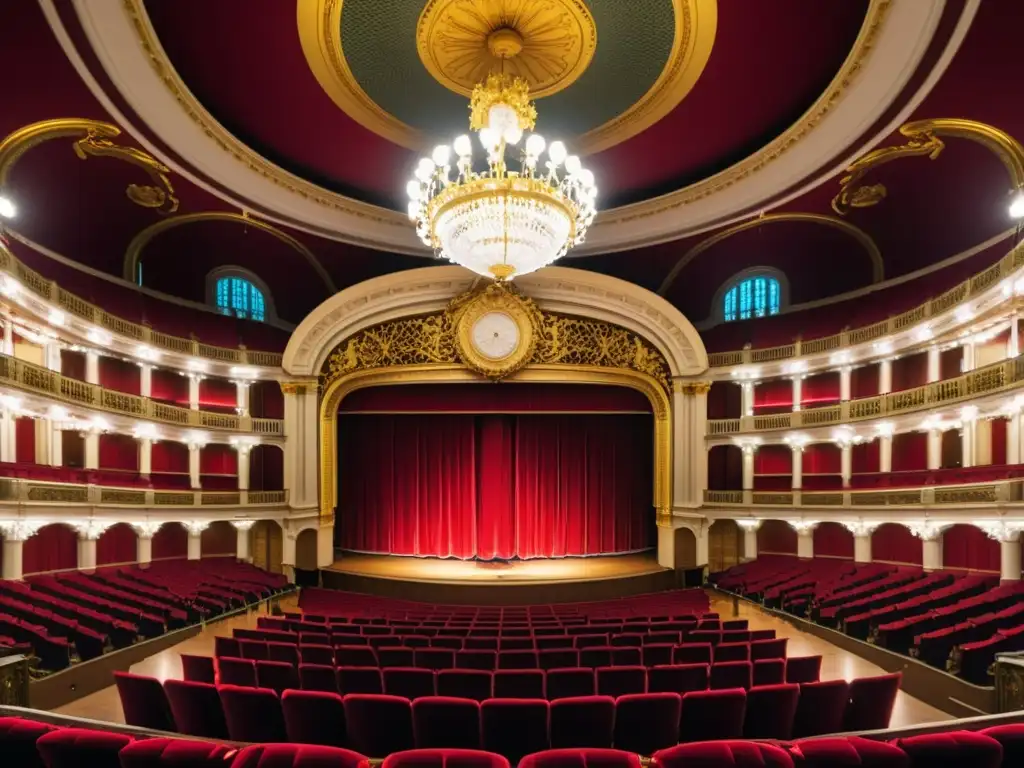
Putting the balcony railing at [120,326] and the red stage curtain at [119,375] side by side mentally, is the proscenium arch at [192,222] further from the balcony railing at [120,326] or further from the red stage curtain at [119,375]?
the red stage curtain at [119,375]

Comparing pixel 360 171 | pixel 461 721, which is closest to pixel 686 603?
pixel 461 721

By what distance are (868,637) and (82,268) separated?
16112 mm

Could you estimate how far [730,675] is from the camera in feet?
15.3

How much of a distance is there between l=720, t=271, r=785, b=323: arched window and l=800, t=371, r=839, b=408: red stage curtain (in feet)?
6.80

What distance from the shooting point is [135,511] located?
12.6m

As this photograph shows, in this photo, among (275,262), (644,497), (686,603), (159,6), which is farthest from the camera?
(644,497)

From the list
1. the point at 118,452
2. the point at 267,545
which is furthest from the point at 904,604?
the point at 118,452

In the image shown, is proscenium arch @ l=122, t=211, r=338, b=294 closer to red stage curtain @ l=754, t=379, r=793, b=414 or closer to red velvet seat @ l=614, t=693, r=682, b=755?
red stage curtain @ l=754, t=379, r=793, b=414

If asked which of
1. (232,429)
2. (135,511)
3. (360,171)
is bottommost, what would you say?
(135,511)

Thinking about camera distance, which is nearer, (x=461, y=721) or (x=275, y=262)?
(x=461, y=721)

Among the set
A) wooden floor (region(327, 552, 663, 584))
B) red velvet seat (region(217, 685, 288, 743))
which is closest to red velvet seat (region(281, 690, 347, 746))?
red velvet seat (region(217, 685, 288, 743))

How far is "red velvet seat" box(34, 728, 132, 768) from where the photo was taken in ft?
9.02

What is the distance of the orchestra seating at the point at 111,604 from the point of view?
6.67m

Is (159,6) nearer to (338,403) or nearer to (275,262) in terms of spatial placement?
(275,262)
